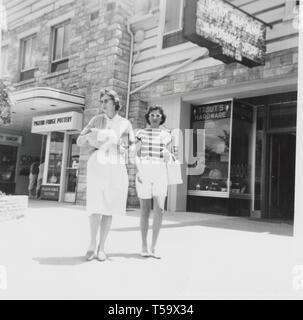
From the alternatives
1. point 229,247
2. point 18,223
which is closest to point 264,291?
point 229,247

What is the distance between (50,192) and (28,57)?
441 centimetres

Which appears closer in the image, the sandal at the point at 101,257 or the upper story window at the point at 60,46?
the sandal at the point at 101,257

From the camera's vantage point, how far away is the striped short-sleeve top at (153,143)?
382 centimetres

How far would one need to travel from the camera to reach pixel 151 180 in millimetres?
3791

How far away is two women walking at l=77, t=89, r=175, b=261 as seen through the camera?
11.8ft

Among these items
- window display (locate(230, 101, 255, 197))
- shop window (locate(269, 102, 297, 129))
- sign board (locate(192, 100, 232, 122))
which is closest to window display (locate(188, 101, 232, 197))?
sign board (locate(192, 100, 232, 122))

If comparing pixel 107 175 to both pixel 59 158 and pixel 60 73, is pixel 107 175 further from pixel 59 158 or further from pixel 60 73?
pixel 60 73

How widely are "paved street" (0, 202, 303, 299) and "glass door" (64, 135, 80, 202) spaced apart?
4.86 metres

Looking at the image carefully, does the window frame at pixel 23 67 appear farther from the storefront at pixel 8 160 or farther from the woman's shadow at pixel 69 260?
the woman's shadow at pixel 69 260

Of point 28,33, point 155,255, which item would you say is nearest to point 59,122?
point 28,33

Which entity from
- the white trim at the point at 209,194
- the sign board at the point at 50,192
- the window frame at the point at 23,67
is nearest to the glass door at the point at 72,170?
the sign board at the point at 50,192

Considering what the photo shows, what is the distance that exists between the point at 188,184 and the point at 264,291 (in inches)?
259

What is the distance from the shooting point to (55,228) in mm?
5684

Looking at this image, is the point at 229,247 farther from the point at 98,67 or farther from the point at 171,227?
the point at 98,67
